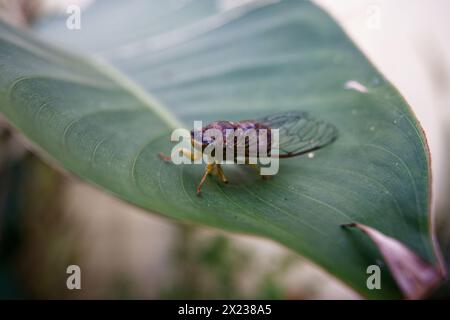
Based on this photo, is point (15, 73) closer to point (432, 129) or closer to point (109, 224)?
point (432, 129)

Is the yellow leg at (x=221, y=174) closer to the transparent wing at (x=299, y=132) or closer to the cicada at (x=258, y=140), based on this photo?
the cicada at (x=258, y=140)

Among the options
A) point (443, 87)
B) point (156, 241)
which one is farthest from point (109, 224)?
point (443, 87)

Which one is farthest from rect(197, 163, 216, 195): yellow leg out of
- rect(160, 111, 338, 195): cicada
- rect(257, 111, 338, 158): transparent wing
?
rect(257, 111, 338, 158): transparent wing

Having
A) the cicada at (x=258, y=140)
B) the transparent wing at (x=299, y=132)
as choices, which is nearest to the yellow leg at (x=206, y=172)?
the cicada at (x=258, y=140)

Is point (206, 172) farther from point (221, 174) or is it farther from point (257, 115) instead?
point (257, 115)

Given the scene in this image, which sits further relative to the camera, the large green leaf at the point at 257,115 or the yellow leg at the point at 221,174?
the yellow leg at the point at 221,174
